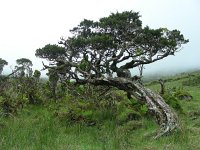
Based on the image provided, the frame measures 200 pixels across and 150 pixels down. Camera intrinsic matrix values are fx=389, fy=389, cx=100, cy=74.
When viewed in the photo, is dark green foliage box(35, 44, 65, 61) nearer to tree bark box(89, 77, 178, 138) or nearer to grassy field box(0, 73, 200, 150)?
tree bark box(89, 77, 178, 138)

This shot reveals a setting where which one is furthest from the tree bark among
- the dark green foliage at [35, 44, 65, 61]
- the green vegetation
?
the dark green foliage at [35, 44, 65, 61]

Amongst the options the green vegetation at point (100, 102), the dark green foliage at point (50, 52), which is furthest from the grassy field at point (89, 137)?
the dark green foliage at point (50, 52)

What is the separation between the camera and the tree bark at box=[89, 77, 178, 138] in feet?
42.5

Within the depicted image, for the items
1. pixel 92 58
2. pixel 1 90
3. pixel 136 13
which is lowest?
pixel 1 90

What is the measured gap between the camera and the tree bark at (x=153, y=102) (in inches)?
510

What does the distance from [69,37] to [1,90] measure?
5.33m

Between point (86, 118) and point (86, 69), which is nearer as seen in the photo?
point (86, 118)

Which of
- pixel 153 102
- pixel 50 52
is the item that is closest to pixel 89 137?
pixel 153 102

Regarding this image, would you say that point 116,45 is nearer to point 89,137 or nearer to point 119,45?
point 119,45

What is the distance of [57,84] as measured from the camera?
22.5 metres

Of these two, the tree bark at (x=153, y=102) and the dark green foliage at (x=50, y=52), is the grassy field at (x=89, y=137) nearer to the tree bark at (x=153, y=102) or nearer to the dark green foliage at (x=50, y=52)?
the tree bark at (x=153, y=102)

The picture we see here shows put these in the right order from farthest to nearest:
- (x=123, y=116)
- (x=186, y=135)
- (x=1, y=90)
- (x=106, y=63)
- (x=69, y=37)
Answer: (x=69, y=37) → (x=106, y=63) → (x=1, y=90) → (x=123, y=116) → (x=186, y=135)

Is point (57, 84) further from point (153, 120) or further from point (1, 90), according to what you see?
point (153, 120)

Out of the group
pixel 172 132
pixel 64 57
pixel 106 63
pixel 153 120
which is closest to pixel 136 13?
pixel 106 63
